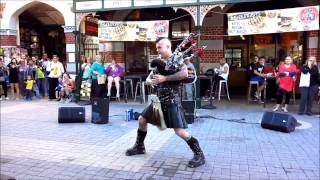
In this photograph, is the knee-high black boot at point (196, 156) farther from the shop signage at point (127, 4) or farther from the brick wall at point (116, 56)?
the brick wall at point (116, 56)

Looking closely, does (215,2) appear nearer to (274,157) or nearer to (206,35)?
(206,35)

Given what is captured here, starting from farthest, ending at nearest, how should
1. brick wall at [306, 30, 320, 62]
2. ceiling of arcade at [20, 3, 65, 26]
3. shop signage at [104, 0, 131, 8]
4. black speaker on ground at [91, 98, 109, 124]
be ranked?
1. ceiling of arcade at [20, 3, 65, 26]
2. brick wall at [306, 30, 320, 62]
3. shop signage at [104, 0, 131, 8]
4. black speaker on ground at [91, 98, 109, 124]

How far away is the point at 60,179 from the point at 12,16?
43.8 feet

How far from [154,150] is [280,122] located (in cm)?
307

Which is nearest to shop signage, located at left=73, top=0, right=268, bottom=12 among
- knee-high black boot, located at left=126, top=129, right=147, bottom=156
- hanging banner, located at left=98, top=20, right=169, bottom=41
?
hanging banner, located at left=98, top=20, right=169, bottom=41

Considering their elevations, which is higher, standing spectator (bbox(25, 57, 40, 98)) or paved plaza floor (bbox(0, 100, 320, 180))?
standing spectator (bbox(25, 57, 40, 98))

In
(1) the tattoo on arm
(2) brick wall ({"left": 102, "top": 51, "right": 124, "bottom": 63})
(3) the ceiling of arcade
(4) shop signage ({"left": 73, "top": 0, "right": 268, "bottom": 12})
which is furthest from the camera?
(3) the ceiling of arcade

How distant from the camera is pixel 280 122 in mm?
8008

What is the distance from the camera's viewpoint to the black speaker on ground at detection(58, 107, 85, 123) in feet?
29.7

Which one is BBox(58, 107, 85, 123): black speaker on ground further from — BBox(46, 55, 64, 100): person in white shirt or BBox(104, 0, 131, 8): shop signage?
BBox(46, 55, 64, 100): person in white shirt

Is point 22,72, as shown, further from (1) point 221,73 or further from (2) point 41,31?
(2) point 41,31

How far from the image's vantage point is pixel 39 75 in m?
14.7

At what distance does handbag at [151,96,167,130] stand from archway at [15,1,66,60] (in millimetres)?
15922

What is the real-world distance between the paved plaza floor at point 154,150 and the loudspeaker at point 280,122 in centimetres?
16
